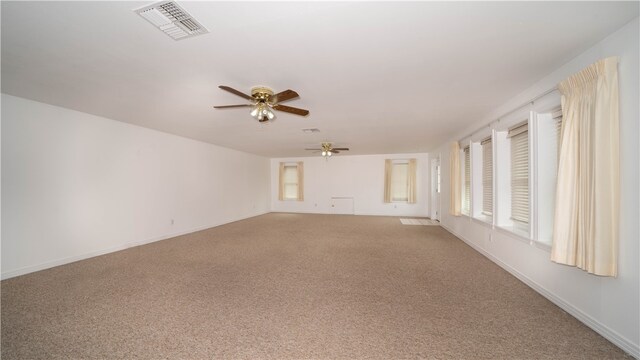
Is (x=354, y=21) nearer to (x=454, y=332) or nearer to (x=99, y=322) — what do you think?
(x=454, y=332)

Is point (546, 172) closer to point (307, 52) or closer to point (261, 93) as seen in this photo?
point (307, 52)

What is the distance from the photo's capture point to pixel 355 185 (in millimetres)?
9648

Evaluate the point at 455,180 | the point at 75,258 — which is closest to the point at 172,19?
the point at 75,258

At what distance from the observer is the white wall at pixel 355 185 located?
9.07 metres

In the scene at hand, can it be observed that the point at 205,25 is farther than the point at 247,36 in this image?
No

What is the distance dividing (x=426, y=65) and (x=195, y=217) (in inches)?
252

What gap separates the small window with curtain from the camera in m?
8.94

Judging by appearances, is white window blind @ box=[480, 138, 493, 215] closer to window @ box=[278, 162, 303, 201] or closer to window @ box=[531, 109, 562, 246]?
window @ box=[531, 109, 562, 246]

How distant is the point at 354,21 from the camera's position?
1.71m

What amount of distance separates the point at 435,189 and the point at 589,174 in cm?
643

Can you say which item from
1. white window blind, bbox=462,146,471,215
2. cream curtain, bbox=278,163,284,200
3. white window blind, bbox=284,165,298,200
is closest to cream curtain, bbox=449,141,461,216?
white window blind, bbox=462,146,471,215

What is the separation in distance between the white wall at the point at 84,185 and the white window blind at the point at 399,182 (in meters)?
6.88

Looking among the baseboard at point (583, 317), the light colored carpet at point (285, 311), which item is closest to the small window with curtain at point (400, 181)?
the light colored carpet at point (285, 311)

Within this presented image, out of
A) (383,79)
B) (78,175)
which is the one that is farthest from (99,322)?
(383,79)
